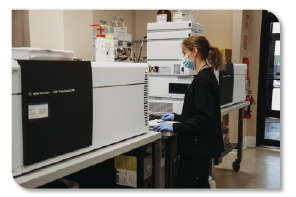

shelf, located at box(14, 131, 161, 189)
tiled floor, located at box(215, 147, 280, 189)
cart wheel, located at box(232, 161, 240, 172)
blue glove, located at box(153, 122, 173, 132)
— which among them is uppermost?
blue glove, located at box(153, 122, 173, 132)

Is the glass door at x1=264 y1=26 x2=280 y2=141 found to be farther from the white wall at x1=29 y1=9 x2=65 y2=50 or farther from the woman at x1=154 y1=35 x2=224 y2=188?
the white wall at x1=29 y1=9 x2=65 y2=50

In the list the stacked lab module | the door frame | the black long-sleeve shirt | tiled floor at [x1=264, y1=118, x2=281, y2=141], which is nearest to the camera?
the black long-sleeve shirt

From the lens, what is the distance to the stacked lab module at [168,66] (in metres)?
2.24

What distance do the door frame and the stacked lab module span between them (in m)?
2.06

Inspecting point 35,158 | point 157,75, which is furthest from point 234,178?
point 35,158

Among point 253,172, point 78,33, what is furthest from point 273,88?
point 78,33

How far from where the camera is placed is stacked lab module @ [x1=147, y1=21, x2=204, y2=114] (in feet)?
7.34

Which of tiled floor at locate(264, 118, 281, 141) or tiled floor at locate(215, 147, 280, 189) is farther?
tiled floor at locate(264, 118, 281, 141)

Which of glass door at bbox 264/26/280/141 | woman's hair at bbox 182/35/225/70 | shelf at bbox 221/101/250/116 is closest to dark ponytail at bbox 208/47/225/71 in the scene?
woman's hair at bbox 182/35/225/70

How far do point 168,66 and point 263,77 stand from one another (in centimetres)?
231

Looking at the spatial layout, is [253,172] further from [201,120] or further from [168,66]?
[201,120]

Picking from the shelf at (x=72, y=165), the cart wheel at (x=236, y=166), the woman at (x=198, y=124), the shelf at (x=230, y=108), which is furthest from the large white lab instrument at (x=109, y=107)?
the cart wheel at (x=236, y=166)

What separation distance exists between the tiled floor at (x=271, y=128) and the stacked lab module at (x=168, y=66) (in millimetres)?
2464

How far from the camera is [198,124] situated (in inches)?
64.3
